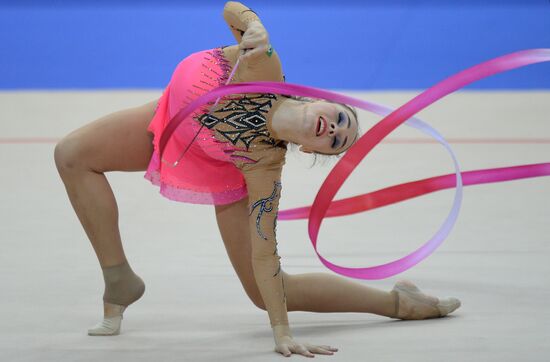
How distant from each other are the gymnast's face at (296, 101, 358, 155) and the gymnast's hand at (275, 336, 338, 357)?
491 mm

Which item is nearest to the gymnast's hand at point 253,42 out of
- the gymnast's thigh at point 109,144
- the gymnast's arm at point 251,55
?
the gymnast's arm at point 251,55

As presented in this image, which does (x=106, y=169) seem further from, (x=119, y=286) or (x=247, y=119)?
(x=247, y=119)

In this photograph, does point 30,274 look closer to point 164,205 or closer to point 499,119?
point 164,205

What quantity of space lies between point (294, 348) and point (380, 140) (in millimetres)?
573

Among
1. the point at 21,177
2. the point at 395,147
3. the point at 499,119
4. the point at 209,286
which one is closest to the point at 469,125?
the point at 499,119

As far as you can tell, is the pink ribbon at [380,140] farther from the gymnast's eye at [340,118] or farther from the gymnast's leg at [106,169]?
the gymnast's leg at [106,169]

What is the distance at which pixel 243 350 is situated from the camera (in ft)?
8.50

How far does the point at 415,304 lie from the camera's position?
9.34 ft

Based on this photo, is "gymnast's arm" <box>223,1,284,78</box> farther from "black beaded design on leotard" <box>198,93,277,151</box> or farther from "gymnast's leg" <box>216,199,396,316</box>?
"gymnast's leg" <box>216,199,396,316</box>

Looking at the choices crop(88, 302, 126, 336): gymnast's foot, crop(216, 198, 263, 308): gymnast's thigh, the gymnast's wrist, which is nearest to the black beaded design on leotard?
crop(216, 198, 263, 308): gymnast's thigh

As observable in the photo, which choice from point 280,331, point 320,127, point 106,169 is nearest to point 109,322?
point 106,169

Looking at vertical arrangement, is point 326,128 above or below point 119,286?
above

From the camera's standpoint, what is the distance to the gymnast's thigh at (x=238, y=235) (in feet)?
8.95

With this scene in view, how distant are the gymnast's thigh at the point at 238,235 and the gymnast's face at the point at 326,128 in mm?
323
